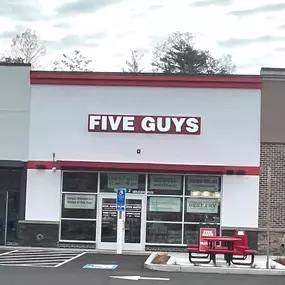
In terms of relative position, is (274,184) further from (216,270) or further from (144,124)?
(216,270)

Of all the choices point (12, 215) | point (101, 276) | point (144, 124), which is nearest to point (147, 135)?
point (144, 124)

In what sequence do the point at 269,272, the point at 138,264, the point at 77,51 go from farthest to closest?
1. the point at 77,51
2. the point at 138,264
3. the point at 269,272

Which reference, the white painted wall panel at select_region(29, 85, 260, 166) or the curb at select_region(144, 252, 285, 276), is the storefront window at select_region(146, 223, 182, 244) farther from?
the curb at select_region(144, 252, 285, 276)

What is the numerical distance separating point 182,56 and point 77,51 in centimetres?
1206

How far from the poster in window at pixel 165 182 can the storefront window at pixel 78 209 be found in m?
2.29

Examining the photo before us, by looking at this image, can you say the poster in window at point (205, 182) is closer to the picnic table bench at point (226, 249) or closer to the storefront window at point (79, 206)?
the storefront window at point (79, 206)

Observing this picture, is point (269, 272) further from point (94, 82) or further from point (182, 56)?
point (182, 56)

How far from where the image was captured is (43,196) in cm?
2616

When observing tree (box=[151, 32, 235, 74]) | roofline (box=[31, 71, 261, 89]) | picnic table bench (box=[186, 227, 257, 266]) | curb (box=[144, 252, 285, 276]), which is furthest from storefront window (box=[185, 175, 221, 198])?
tree (box=[151, 32, 235, 74])

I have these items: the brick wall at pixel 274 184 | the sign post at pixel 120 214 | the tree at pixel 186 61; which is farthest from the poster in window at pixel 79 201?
the tree at pixel 186 61

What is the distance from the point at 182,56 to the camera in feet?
244

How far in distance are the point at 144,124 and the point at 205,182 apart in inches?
131

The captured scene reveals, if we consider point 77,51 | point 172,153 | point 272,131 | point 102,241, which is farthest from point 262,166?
point 77,51

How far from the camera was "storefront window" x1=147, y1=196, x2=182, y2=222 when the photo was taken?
26.1 metres
